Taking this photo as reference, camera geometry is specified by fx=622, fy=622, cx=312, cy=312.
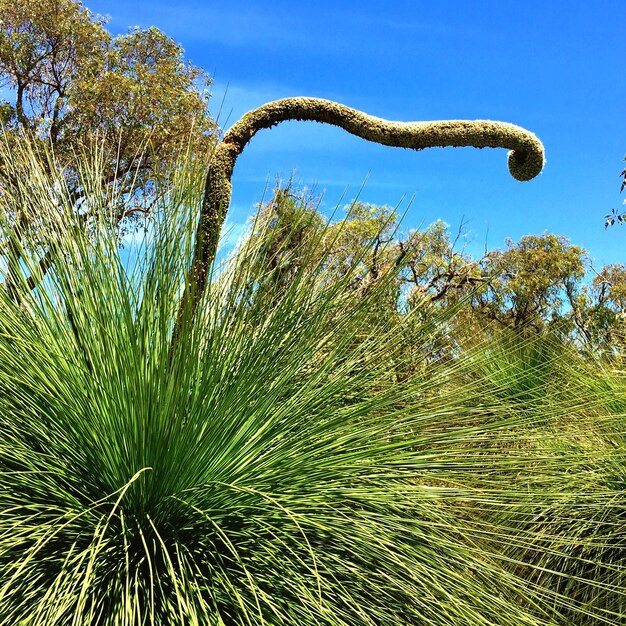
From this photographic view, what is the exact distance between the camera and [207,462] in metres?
1.89

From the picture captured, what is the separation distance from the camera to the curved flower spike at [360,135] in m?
2.63

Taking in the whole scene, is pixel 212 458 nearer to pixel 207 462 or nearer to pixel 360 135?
pixel 207 462

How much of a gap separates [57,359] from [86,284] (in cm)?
29

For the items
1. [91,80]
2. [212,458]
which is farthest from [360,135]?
[91,80]

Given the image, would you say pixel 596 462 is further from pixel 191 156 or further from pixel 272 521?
pixel 191 156

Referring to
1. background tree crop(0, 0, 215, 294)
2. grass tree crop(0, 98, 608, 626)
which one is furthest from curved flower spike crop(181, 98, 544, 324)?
background tree crop(0, 0, 215, 294)

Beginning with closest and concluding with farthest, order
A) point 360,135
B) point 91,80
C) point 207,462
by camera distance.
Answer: point 207,462 < point 360,135 < point 91,80

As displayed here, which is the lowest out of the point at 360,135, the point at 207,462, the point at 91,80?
the point at 207,462

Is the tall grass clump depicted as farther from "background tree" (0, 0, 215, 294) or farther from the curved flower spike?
"background tree" (0, 0, 215, 294)

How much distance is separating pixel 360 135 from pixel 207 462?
5.54 ft

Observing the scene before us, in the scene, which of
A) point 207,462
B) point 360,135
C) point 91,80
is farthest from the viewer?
point 91,80

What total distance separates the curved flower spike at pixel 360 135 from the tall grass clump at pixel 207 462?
0.31 metres

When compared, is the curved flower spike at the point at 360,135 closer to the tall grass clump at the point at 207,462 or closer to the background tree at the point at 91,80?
the tall grass clump at the point at 207,462

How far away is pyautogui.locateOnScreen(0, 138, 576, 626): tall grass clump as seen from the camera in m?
1.74
